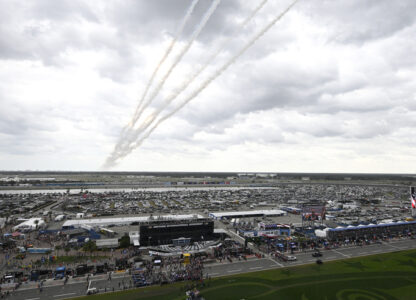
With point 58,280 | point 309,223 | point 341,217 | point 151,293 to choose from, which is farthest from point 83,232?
point 341,217

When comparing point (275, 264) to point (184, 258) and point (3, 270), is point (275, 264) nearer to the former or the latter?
point (184, 258)

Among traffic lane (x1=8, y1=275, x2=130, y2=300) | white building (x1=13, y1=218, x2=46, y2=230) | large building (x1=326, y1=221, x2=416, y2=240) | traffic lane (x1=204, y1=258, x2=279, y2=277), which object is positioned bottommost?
traffic lane (x1=8, y1=275, x2=130, y2=300)

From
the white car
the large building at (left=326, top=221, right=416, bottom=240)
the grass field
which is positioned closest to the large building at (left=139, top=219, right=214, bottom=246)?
the grass field

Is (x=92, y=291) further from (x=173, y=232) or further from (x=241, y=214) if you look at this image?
(x=241, y=214)

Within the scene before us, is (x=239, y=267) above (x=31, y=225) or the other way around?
the other way around

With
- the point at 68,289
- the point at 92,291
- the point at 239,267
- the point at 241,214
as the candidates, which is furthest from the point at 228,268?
the point at 241,214

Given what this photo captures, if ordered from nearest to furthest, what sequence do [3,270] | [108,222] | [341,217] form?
[3,270]
[108,222]
[341,217]

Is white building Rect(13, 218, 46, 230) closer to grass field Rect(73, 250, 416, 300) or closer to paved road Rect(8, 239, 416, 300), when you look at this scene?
paved road Rect(8, 239, 416, 300)
